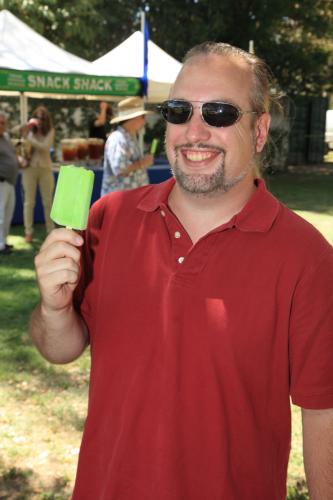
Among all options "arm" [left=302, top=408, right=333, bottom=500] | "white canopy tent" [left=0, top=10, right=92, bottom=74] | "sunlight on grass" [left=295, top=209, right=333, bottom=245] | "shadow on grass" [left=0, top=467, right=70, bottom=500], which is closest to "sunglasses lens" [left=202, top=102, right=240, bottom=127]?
"arm" [left=302, top=408, right=333, bottom=500]

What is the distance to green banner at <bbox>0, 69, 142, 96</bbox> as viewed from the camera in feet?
26.7

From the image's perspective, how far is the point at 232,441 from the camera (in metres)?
1.60

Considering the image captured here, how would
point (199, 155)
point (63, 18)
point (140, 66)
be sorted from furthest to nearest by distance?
point (63, 18), point (140, 66), point (199, 155)

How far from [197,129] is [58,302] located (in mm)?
708

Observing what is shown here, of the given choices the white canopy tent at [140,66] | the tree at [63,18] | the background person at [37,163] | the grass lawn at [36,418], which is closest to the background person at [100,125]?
the white canopy tent at [140,66]

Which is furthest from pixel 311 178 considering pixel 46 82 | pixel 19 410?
pixel 19 410

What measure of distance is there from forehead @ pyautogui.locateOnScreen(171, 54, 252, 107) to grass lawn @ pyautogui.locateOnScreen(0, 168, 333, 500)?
96.6 inches

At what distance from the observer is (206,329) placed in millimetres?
1602

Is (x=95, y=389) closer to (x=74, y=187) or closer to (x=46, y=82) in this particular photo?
(x=74, y=187)

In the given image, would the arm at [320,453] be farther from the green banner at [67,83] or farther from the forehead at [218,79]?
the green banner at [67,83]

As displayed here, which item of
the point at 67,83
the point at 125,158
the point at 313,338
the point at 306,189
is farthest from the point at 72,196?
the point at 306,189

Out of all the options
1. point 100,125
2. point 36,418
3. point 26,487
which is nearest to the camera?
point 26,487

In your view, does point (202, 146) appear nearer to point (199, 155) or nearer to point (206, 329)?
point (199, 155)

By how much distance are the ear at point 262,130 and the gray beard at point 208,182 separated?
0.73 ft
